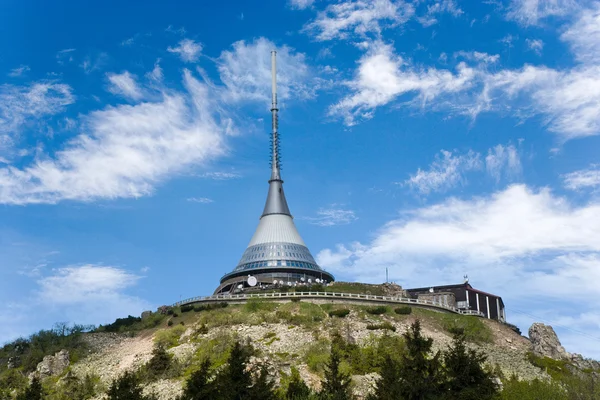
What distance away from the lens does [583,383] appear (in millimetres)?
A: 54000

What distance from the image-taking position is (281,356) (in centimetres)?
6025

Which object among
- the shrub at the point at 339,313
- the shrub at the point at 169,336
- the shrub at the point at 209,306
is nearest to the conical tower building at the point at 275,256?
the shrub at the point at 209,306

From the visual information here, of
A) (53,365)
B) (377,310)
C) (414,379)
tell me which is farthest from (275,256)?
(414,379)

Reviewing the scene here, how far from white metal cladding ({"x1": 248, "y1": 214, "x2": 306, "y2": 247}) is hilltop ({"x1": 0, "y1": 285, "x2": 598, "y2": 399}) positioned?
66.4ft

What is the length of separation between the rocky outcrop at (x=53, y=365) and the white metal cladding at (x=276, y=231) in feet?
113

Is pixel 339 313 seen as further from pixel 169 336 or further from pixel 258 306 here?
pixel 169 336

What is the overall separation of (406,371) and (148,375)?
2467 cm

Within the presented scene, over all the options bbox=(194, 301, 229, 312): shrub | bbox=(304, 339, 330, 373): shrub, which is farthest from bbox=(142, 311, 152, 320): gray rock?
bbox=(304, 339, 330, 373): shrub

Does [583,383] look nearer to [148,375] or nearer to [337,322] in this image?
[337,322]

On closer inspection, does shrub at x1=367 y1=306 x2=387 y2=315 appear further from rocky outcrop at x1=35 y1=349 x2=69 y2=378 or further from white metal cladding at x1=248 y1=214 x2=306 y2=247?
rocky outcrop at x1=35 y1=349 x2=69 y2=378

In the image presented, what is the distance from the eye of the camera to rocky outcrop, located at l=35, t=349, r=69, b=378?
64.4 m

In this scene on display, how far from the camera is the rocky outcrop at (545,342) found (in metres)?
71.2

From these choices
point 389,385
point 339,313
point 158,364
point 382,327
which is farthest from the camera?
point 339,313

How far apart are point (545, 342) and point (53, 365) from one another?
4537cm
